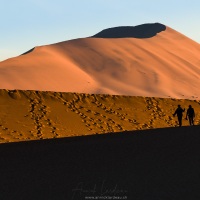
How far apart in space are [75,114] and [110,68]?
70418mm

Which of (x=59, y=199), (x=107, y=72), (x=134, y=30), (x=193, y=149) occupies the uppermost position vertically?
(x=134, y=30)

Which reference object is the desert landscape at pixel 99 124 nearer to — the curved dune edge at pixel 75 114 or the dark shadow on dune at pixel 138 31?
the curved dune edge at pixel 75 114

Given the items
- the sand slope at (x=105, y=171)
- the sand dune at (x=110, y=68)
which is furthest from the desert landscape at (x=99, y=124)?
the sand dune at (x=110, y=68)

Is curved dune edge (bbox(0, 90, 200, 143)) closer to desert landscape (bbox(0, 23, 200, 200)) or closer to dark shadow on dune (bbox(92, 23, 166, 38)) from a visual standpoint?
desert landscape (bbox(0, 23, 200, 200))

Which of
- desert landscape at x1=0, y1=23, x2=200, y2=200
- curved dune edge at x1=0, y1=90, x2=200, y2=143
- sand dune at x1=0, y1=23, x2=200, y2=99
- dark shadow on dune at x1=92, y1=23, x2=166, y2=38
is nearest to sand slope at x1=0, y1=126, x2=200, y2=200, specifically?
desert landscape at x1=0, y1=23, x2=200, y2=200

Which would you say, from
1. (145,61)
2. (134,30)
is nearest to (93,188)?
(145,61)

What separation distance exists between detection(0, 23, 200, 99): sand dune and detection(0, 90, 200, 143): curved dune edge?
4448cm

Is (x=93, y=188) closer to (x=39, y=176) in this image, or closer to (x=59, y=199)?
(x=59, y=199)

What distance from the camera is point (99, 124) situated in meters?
39.8

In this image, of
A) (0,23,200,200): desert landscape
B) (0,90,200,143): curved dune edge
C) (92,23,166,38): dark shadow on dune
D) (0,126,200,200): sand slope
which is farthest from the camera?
(92,23,166,38): dark shadow on dune

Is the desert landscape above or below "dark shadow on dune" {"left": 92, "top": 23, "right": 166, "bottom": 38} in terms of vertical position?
below

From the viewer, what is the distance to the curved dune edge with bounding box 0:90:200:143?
37.0 metres

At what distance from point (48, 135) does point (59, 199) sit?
1055 inches

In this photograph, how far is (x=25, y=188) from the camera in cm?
968
